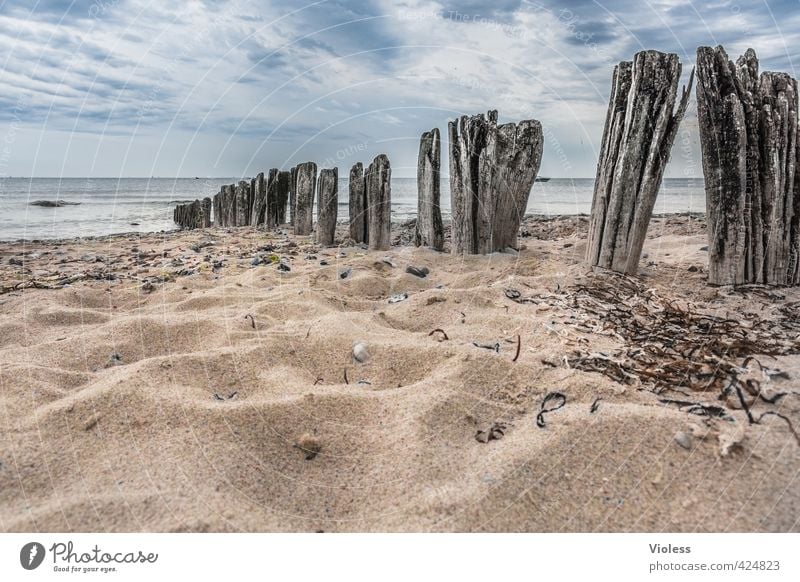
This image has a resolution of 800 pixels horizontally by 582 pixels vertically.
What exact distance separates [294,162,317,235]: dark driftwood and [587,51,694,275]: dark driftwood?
5.31m

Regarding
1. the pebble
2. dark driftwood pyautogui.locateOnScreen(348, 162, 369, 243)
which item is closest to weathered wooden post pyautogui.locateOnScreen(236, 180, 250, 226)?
dark driftwood pyautogui.locateOnScreen(348, 162, 369, 243)

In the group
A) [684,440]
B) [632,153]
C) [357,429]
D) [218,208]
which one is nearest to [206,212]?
[218,208]

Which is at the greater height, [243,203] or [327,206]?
[243,203]

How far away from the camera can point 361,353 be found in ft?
11.2

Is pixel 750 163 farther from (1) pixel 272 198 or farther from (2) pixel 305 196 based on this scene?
(1) pixel 272 198

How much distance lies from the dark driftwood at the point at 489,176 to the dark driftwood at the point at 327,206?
249 centimetres

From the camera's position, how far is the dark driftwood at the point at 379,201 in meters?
7.54

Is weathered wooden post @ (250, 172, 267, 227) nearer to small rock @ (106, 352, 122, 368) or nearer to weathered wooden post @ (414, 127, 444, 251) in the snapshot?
weathered wooden post @ (414, 127, 444, 251)

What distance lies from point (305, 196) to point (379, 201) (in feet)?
8.23

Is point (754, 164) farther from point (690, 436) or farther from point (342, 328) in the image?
point (342, 328)

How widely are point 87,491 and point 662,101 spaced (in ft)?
17.7

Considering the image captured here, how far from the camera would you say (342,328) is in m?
3.85

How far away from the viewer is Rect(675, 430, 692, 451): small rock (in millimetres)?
2189

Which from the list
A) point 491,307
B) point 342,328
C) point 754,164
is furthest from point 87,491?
point 754,164
